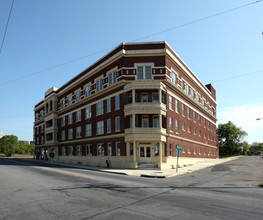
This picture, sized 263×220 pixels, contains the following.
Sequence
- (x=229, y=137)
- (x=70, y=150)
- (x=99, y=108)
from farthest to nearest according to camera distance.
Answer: (x=229, y=137)
(x=70, y=150)
(x=99, y=108)

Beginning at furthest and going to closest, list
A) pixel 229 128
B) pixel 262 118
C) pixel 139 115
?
pixel 229 128, pixel 139 115, pixel 262 118

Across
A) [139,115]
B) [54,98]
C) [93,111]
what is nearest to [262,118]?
[139,115]

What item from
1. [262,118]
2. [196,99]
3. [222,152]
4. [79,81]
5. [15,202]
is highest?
[79,81]

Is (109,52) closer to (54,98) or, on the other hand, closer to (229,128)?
(54,98)

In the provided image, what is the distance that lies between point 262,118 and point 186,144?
Result: 17506mm

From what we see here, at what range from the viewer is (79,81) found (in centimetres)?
4700

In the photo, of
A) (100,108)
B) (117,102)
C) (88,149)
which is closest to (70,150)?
(88,149)

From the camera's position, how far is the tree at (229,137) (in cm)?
10862

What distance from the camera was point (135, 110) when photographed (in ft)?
104

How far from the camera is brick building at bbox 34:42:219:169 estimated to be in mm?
32000

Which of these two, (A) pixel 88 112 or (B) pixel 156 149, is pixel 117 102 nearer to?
(B) pixel 156 149

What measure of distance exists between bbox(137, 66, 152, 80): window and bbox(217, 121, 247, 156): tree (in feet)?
284

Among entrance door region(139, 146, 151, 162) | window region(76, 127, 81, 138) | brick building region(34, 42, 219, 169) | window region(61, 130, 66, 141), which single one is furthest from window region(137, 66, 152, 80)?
window region(61, 130, 66, 141)

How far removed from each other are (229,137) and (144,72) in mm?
87728
